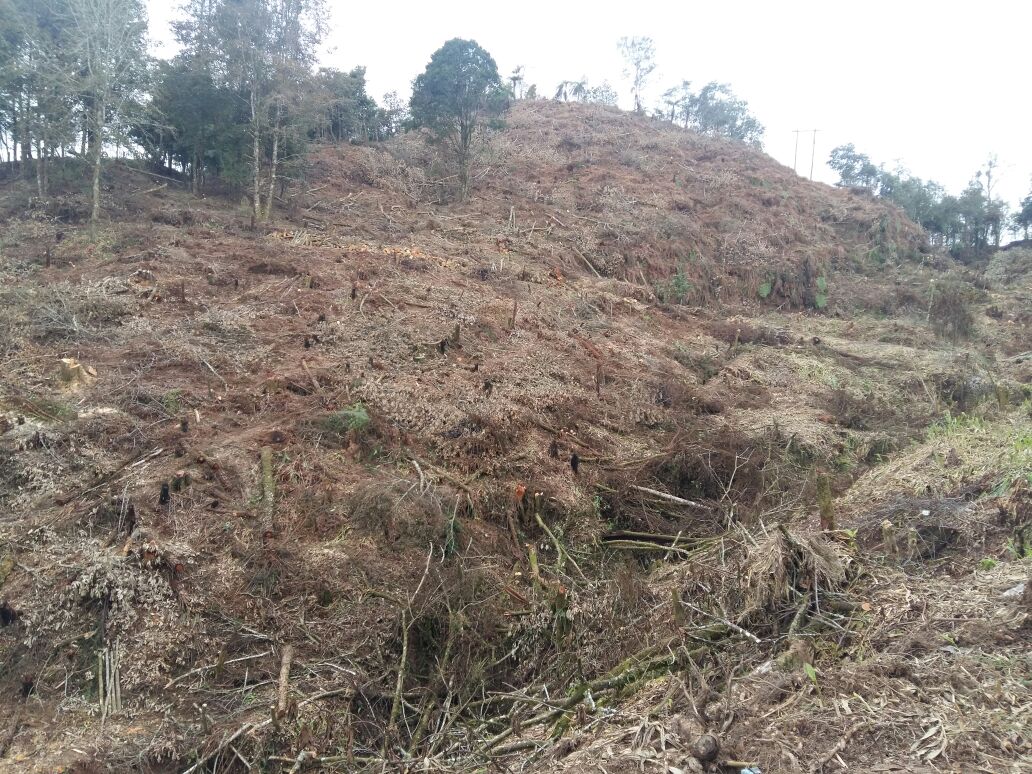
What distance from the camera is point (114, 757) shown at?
13.7ft

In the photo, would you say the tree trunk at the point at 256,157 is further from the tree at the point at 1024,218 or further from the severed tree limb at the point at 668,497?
the tree at the point at 1024,218

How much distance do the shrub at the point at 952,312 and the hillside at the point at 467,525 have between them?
1862mm

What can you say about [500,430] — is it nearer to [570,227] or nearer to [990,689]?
[990,689]

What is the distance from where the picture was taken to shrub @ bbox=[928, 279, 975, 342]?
15.9 metres

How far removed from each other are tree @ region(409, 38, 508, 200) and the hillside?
23.6 ft

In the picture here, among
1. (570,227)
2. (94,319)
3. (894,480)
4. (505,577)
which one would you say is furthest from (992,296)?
(94,319)

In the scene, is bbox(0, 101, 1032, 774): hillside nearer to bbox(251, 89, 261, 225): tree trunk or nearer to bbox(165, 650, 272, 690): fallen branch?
bbox(165, 650, 272, 690): fallen branch

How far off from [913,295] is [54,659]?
21.6 m

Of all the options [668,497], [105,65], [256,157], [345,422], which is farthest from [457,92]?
[668,497]

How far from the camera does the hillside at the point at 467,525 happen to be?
3.56 meters

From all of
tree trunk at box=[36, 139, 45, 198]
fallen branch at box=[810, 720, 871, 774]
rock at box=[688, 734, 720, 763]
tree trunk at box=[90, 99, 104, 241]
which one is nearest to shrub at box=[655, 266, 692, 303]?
tree trunk at box=[90, 99, 104, 241]

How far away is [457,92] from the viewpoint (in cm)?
1895

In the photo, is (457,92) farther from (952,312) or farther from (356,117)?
(952,312)

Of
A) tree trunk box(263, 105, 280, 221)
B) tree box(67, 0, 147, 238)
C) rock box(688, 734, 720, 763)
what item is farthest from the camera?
tree trunk box(263, 105, 280, 221)
